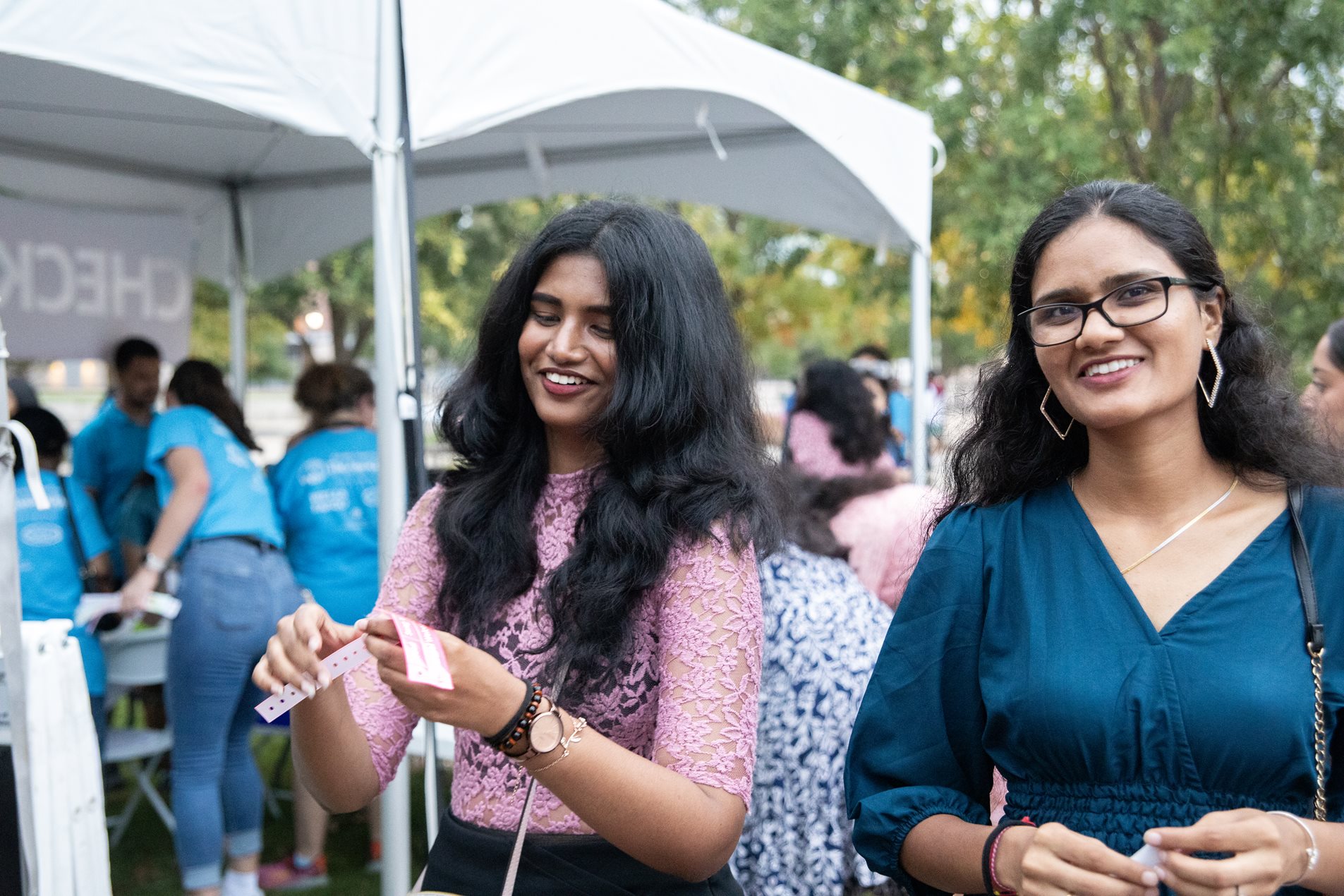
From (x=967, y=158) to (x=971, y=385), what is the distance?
9.98 meters

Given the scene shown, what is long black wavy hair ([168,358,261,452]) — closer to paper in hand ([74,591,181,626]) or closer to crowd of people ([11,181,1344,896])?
paper in hand ([74,591,181,626])

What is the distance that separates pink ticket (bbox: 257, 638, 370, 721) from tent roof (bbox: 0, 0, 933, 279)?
2.06 m

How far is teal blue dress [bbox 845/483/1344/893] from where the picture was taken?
1494 millimetres

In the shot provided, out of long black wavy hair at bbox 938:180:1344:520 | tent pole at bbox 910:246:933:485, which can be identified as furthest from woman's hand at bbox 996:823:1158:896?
tent pole at bbox 910:246:933:485

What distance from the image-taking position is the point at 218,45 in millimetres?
3094

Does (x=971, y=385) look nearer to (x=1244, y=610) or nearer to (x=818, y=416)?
(x=1244, y=610)

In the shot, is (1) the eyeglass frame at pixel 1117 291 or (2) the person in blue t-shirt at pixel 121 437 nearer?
(1) the eyeglass frame at pixel 1117 291

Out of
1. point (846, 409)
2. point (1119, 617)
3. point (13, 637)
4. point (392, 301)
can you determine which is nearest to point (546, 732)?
point (1119, 617)

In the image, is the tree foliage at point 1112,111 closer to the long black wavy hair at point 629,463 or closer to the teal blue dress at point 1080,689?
the long black wavy hair at point 629,463

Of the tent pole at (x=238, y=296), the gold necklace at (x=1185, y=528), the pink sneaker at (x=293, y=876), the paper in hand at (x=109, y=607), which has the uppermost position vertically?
the tent pole at (x=238, y=296)

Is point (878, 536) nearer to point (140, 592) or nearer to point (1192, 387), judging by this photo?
point (1192, 387)

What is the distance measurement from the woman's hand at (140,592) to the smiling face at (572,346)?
291cm

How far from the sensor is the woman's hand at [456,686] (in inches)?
55.7

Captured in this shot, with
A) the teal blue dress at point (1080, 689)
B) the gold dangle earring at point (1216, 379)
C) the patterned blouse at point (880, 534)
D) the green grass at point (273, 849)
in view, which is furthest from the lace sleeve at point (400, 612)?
the green grass at point (273, 849)
